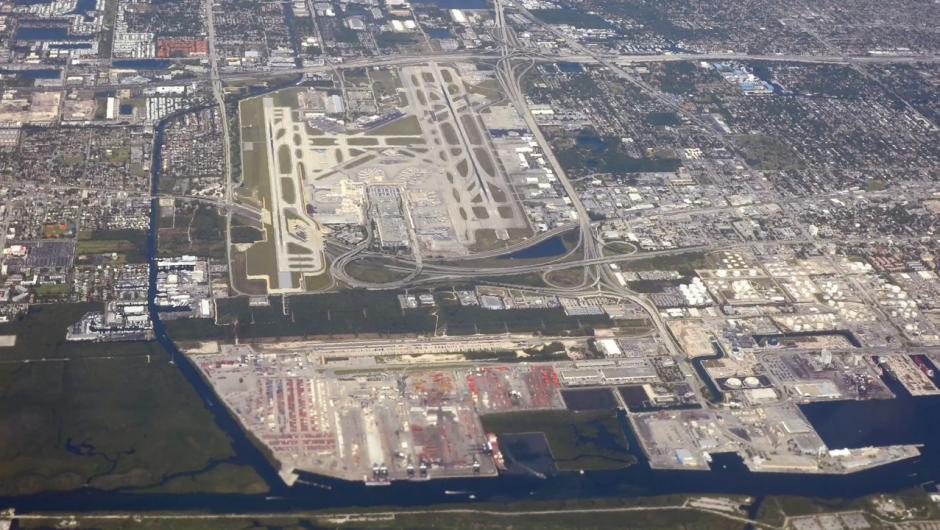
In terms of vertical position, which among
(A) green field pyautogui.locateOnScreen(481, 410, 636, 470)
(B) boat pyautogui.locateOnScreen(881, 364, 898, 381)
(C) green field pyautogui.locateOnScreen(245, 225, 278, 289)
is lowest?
(B) boat pyautogui.locateOnScreen(881, 364, 898, 381)

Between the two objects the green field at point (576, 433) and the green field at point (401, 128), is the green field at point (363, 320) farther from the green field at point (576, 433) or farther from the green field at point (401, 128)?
the green field at point (401, 128)

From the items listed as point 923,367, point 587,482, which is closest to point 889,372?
point 923,367

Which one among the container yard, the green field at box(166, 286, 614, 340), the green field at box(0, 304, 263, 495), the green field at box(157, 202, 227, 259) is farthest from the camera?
the green field at box(157, 202, 227, 259)

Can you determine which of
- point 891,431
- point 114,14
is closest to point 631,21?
point 114,14

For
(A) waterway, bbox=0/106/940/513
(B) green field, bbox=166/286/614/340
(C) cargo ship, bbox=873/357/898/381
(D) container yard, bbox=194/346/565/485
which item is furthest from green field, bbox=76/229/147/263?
(C) cargo ship, bbox=873/357/898/381

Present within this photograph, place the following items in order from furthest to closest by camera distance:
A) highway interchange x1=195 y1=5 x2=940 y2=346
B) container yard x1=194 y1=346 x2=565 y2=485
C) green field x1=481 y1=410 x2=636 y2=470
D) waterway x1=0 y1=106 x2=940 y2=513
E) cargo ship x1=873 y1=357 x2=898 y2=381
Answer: highway interchange x1=195 y1=5 x2=940 y2=346, cargo ship x1=873 y1=357 x2=898 y2=381, green field x1=481 y1=410 x2=636 y2=470, container yard x1=194 y1=346 x2=565 y2=485, waterway x1=0 y1=106 x2=940 y2=513

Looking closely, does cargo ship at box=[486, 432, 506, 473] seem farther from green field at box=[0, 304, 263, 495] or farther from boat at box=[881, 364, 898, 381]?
boat at box=[881, 364, 898, 381]

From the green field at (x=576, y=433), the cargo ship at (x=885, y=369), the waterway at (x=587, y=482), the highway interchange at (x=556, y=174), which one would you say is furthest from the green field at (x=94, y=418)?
the cargo ship at (x=885, y=369)
